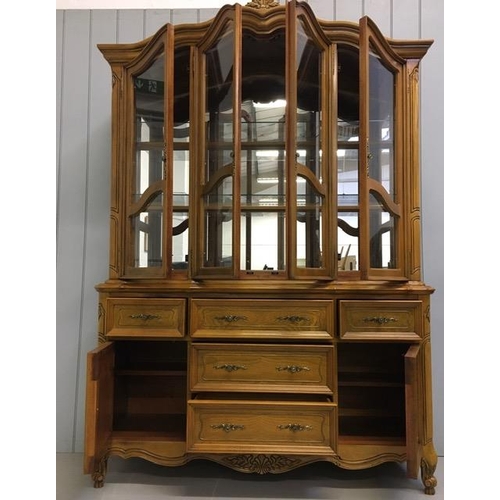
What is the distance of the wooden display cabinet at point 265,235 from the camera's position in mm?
1493

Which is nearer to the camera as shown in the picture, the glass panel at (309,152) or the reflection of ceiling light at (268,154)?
the glass panel at (309,152)

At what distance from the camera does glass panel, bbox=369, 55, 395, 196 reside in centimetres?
163

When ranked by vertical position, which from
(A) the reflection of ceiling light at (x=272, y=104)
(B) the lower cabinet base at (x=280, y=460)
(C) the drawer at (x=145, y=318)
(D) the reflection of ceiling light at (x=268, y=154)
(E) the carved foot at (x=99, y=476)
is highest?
(A) the reflection of ceiling light at (x=272, y=104)

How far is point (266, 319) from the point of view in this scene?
152cm

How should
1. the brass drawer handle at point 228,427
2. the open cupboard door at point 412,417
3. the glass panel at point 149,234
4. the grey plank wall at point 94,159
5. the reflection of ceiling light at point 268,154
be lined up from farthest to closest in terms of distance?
the grey plank wall at point 94,159 < the reflection of ceiling light at point 268,154 < the glass panel at point 149,234 < the brass drawer handle at point 228,427 < the open cupboard door at point 412,417

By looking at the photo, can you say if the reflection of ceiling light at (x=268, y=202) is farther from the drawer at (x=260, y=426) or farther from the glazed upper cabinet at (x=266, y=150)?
the drawer at (x=260, y=426)

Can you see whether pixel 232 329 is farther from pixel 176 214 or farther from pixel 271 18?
pixel 271 18

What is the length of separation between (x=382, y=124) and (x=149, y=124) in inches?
37.3

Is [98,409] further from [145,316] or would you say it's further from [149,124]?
[149,124]

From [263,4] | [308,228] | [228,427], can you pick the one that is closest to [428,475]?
[228,427]

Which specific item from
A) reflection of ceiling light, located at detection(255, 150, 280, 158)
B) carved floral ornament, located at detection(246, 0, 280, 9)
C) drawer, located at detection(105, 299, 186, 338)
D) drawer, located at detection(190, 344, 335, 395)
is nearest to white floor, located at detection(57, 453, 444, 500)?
drawer, located at detection(190, 344, 335, 395)

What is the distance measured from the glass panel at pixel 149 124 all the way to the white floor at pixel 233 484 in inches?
47.5

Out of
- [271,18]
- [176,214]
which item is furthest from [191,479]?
[271,18]

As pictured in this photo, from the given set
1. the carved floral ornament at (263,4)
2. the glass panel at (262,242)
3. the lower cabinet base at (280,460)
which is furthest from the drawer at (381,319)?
the carved floral ornament at (263,4)
